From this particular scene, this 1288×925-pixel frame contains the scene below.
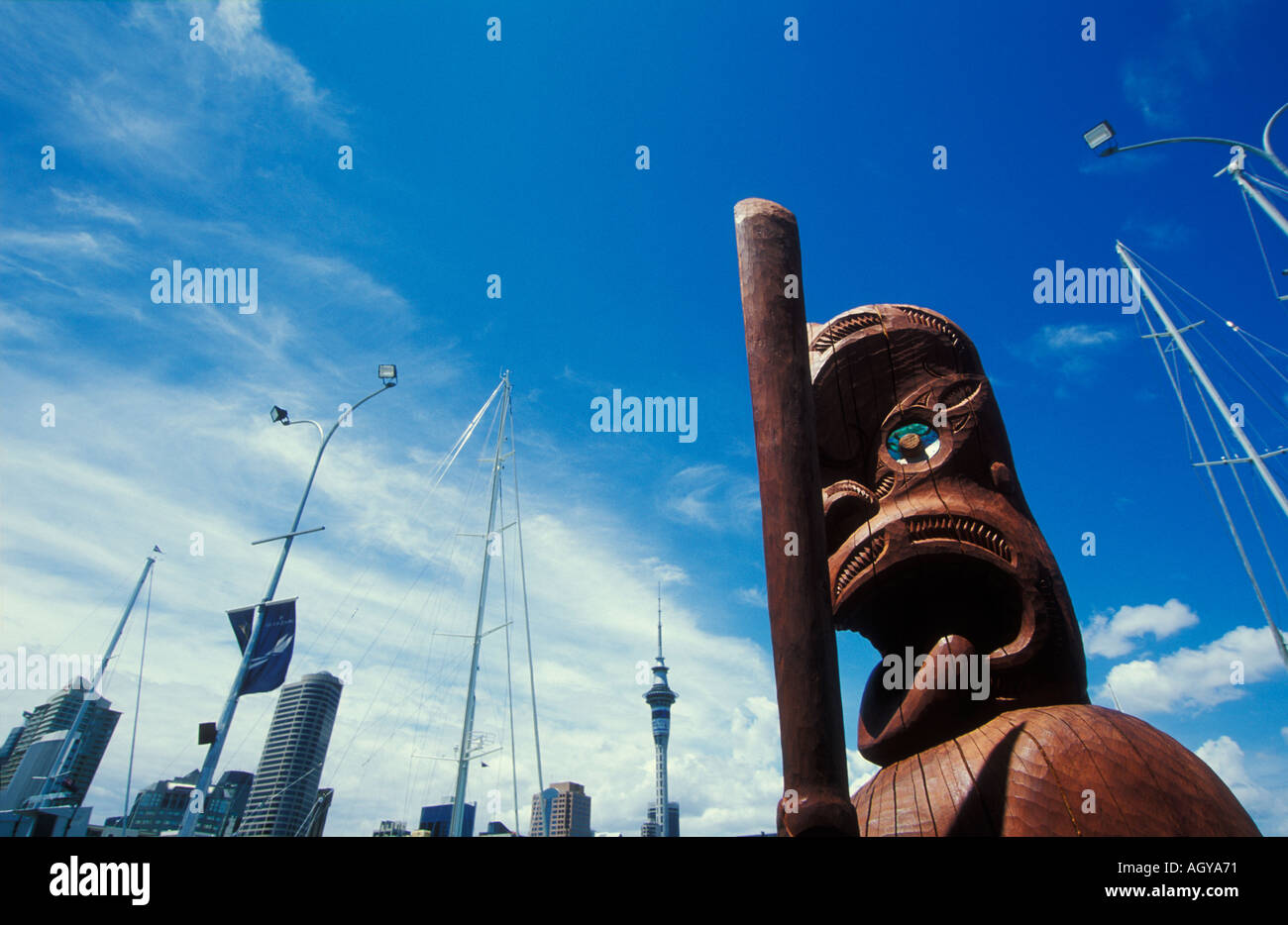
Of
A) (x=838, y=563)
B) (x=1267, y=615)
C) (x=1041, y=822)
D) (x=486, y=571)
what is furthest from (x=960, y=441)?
(x=486, y=571)

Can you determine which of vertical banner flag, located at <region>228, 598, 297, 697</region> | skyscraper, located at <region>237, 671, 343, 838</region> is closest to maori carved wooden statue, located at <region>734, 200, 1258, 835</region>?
vertical banner flag, located at <region>228, 598, 297, 697</region>

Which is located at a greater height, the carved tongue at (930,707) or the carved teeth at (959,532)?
the carved teeth at (959,532)

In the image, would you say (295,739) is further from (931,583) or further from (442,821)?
(931,583)

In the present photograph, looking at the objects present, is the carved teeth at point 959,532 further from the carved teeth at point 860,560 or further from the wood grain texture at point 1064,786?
the wood grain texture at point 1064,786

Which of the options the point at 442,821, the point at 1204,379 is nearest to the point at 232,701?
the point at 442,821

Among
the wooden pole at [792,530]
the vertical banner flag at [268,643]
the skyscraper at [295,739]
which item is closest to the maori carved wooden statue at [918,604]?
the wooden pole at [792,530]

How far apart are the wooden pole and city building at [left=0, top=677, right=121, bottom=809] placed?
87.1 ft

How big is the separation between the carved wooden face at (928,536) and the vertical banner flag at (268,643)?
54.9 ft

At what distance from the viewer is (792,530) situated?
14.0 ft

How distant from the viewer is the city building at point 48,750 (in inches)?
913
